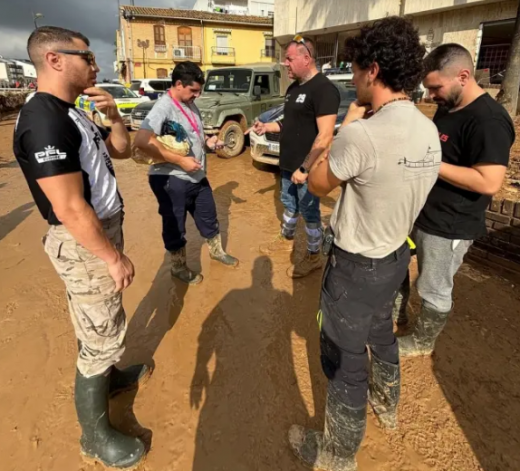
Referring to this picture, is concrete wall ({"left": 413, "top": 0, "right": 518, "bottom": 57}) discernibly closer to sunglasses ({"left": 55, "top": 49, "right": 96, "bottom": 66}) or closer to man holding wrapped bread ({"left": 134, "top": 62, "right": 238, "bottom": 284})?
man holding wrapped bread ({"left": 134, "top": 62, "right": 238, "bottom": 284})

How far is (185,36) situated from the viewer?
30562 millimetres

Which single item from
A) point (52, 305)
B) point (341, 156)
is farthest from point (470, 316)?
point (52, 305)

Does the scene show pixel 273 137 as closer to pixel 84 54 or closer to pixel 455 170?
pixel 455 170

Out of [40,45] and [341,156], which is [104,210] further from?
[341,156]

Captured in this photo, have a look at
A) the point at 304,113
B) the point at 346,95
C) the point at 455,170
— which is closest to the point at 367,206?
the point at 455,170

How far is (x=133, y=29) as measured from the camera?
29.4 m

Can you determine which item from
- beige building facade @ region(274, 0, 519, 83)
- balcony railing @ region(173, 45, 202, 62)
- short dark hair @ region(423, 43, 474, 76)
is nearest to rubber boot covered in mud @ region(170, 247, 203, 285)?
short dark hair @ region(423, 43, 474, 76)

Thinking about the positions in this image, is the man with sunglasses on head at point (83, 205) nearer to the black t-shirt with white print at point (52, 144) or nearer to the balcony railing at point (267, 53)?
the black t-shirt with white print at point (52, 144)

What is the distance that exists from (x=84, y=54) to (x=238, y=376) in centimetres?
203

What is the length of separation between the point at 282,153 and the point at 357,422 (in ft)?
8.19

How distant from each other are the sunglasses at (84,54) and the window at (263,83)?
781cm

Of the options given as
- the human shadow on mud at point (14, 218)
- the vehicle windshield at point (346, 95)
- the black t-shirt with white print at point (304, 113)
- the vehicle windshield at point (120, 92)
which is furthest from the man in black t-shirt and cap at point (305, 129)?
the vehicle windshield at point (120, 92)

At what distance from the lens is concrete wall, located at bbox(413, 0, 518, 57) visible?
42.1ft

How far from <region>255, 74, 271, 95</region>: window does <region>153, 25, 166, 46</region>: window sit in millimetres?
25698
